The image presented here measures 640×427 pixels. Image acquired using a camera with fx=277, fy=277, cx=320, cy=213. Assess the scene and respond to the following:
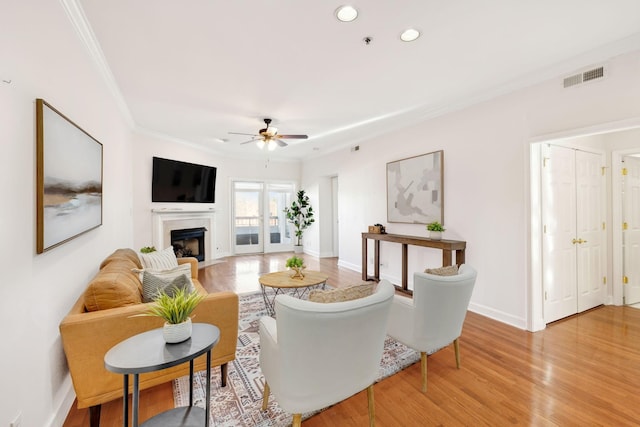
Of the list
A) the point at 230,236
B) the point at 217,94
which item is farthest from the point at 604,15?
the point at 230,236

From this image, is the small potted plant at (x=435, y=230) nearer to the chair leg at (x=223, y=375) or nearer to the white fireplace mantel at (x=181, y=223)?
the chair leg at (x=223, y=375)

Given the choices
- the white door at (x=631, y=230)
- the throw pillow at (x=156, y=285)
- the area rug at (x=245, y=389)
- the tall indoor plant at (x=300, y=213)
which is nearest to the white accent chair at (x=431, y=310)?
the area rug at (x=245, y=389)

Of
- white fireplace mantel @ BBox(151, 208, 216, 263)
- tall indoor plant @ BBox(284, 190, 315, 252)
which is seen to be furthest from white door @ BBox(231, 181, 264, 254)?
white fireplace mantel @ BBox(151, 208, 216, 263)

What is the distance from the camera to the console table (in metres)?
1.35

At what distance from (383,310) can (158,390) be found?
6.35 ft

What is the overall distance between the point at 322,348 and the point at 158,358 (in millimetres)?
842

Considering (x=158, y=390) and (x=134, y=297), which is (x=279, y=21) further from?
(x=158, y=390)

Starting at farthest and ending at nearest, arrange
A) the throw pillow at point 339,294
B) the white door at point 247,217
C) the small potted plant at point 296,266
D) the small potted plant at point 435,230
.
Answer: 1. the white door at point 247,217
2. the small potted plant at point 435,230
3. the small potted plant at point 296,266
4. the throw pillow at point 339,294

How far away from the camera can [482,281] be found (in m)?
3.67

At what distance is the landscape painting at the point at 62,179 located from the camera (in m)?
1.59

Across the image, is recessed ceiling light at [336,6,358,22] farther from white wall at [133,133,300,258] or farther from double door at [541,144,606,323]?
white wall at [133,133,300,258]

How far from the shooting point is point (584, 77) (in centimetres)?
274

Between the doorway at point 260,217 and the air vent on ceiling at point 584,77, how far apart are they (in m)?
6.77

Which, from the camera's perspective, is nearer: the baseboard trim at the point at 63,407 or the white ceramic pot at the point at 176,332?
the white ceramic pot at the point at 176,332
